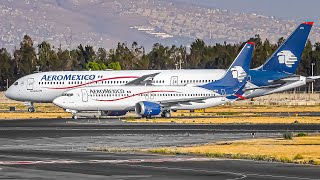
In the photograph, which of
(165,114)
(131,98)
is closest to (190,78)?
(165,114)

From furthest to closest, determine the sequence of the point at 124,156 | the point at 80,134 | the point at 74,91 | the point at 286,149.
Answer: the point at 74,91, the point at 80,134, the point at 286,149, the point at 124,156

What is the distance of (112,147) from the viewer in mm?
48125

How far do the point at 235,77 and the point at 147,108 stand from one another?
511 inches

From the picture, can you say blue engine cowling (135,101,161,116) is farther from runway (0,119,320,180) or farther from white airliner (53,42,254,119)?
runway (0,119,320,180)

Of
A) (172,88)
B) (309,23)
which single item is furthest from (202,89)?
(309,23)

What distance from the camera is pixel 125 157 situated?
4109 centimetres

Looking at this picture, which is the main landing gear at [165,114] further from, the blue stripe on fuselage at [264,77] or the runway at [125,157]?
the runway at [125,157]

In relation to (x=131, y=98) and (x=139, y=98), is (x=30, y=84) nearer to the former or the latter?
(x=131, y=98)

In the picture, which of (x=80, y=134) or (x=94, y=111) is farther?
(x=94, y=111)

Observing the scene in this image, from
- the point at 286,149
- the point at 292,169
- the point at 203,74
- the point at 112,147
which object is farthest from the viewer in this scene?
the point at 203,74

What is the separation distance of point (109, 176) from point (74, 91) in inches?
2338

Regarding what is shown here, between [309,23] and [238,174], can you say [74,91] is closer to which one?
[309,23]

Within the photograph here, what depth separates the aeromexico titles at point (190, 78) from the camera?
10381cm

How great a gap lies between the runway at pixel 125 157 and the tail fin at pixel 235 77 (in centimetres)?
2502
